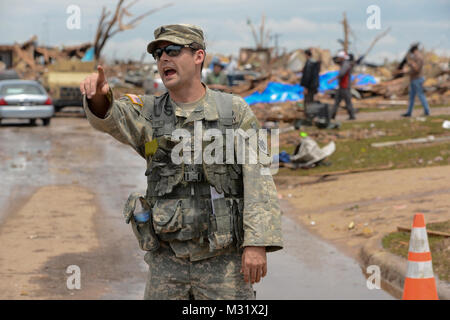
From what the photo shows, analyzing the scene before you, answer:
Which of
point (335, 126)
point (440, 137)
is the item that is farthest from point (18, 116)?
point (440, 137)

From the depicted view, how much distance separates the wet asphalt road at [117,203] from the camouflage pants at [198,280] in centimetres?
269

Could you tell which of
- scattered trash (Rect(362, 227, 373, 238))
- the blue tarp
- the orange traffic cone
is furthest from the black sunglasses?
the blue tarp

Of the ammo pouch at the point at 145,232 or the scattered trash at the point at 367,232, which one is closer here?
the ammo pouch at the point at 145,232

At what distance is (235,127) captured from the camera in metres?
3.64

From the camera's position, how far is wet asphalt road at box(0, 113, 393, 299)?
21.7ft

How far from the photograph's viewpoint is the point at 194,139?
11.9 feet

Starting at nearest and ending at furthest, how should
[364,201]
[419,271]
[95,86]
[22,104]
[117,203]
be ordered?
1. [95,86]
2. [419,271]
3. [364,201]
4. [117,203]
5. [22,104]

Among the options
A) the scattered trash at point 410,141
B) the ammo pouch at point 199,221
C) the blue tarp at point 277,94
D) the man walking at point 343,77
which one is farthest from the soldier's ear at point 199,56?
the blue tarp at point 277,94

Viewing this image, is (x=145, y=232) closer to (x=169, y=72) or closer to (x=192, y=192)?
(x=192, y=192)

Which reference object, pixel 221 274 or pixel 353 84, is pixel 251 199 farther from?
pixel 353 84

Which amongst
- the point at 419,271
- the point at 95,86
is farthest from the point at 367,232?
the point at 95,86

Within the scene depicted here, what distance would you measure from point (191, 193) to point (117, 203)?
7304 mm

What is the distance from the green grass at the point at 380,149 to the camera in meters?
12.9

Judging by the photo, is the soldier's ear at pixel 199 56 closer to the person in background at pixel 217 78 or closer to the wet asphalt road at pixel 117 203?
the wet asphalt road at pixel 117 203
